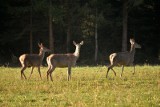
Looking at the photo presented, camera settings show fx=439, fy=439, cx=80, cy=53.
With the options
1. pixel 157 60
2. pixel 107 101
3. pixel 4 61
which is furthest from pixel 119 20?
pixel 107 101

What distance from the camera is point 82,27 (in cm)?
4266

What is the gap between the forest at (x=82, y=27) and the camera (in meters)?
39.8

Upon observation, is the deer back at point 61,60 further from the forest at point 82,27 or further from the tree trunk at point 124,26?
the tree trunk at point 124,26

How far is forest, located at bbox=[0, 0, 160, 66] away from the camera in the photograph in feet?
131

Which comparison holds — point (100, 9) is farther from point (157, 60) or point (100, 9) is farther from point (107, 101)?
point (107, 101)

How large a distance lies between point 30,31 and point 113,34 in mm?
9083

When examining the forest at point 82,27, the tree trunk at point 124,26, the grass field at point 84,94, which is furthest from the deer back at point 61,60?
the tree trunk at point 124,26

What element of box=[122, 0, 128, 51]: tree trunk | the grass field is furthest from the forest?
the grass field

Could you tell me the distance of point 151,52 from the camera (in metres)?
45.4

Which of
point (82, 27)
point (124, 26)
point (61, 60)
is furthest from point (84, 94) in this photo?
point (82, 27)

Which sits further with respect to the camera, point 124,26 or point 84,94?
point 124,26

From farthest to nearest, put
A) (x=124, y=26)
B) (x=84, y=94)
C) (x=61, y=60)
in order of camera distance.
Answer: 1. (x=124, y=26)
2. (x=61, y=60)
3. (x=84, y=94)

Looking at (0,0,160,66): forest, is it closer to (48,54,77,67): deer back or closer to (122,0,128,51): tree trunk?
(122,0,128,51): tree trunk

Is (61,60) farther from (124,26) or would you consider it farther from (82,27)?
(82,27)
